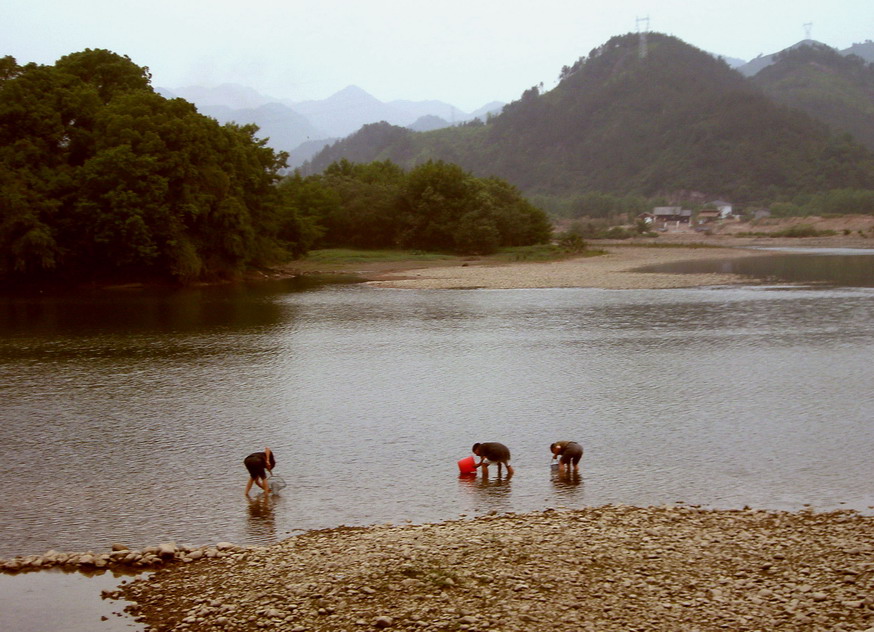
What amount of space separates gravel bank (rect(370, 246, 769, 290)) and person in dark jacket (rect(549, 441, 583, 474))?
4225cm

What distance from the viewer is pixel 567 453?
1577 cm

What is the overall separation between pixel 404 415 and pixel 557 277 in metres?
45.9

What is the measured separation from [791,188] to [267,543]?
17847 cm

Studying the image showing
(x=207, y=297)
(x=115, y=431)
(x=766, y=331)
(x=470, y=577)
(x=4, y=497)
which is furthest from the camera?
(x=207, y=297)

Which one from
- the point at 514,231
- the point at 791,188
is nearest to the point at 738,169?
the point at 791,188

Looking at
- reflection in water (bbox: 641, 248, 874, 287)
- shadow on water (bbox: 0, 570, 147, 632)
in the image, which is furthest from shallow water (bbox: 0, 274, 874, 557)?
reflection in water (bbox: 641, 248, 874, 287)

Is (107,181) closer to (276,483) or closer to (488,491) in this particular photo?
(276,483)

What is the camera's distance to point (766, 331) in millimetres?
35500

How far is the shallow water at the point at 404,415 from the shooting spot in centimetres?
1445

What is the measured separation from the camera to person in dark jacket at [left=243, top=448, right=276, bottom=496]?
1478 cm

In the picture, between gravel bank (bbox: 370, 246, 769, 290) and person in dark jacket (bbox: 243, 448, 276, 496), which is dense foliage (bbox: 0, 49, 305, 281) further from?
person in dark jacket (bbox: 243, 448, 276, 496)

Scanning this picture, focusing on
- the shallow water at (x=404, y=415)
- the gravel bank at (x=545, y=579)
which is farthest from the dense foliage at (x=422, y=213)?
the gravel bank at (x=545, y=579)

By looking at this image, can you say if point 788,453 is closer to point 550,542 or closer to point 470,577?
point 550,542

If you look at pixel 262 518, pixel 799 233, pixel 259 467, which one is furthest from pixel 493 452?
pixel 799 233
